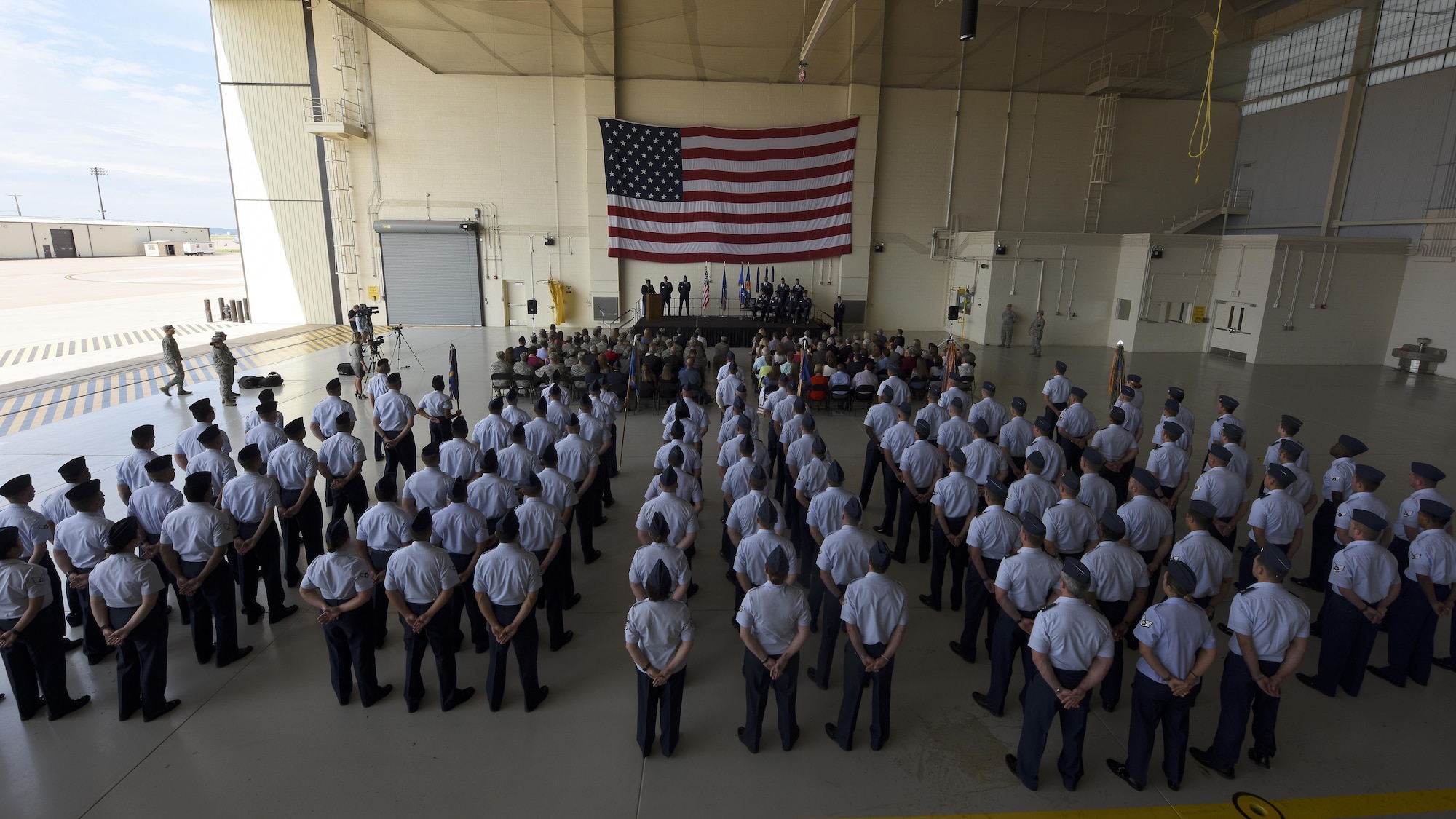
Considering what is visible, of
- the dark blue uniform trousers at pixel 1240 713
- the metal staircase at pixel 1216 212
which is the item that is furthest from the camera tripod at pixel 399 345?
the metal staircase at pixel 1216 212

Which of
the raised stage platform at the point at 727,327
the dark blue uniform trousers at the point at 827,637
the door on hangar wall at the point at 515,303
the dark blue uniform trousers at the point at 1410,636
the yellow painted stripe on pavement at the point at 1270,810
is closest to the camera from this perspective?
the yellow painted stripe on pavement at the point at 1270,810

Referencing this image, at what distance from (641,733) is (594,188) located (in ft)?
70.2

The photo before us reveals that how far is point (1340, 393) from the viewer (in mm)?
15789

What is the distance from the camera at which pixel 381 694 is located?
4.84m

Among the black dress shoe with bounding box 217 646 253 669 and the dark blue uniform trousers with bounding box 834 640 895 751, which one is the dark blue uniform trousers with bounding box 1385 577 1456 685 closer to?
the dark blue uniform trousers with bounding box 834 640 895 751

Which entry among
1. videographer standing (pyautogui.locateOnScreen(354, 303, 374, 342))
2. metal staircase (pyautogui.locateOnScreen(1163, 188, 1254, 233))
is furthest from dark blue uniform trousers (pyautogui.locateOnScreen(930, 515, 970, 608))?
metal staircase (pyautogui.locateOnScreen(1163, 188, 1254, 233))

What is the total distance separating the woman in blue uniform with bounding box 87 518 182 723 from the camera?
4.28 m

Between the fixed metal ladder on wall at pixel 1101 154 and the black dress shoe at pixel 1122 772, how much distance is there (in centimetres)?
2440

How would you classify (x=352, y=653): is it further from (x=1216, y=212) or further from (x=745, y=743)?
(x=1216, y=212)

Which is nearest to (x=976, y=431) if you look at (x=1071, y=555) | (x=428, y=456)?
(x=1071, y=555)

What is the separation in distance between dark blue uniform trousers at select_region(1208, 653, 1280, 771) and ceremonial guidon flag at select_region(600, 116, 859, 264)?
21.2 metres

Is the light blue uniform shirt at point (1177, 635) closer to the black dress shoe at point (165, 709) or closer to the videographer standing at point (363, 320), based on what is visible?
the black dress shoe at point (165, 709)

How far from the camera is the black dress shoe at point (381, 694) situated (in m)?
4.75

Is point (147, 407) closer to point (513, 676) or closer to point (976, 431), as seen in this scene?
point (513, 676)
